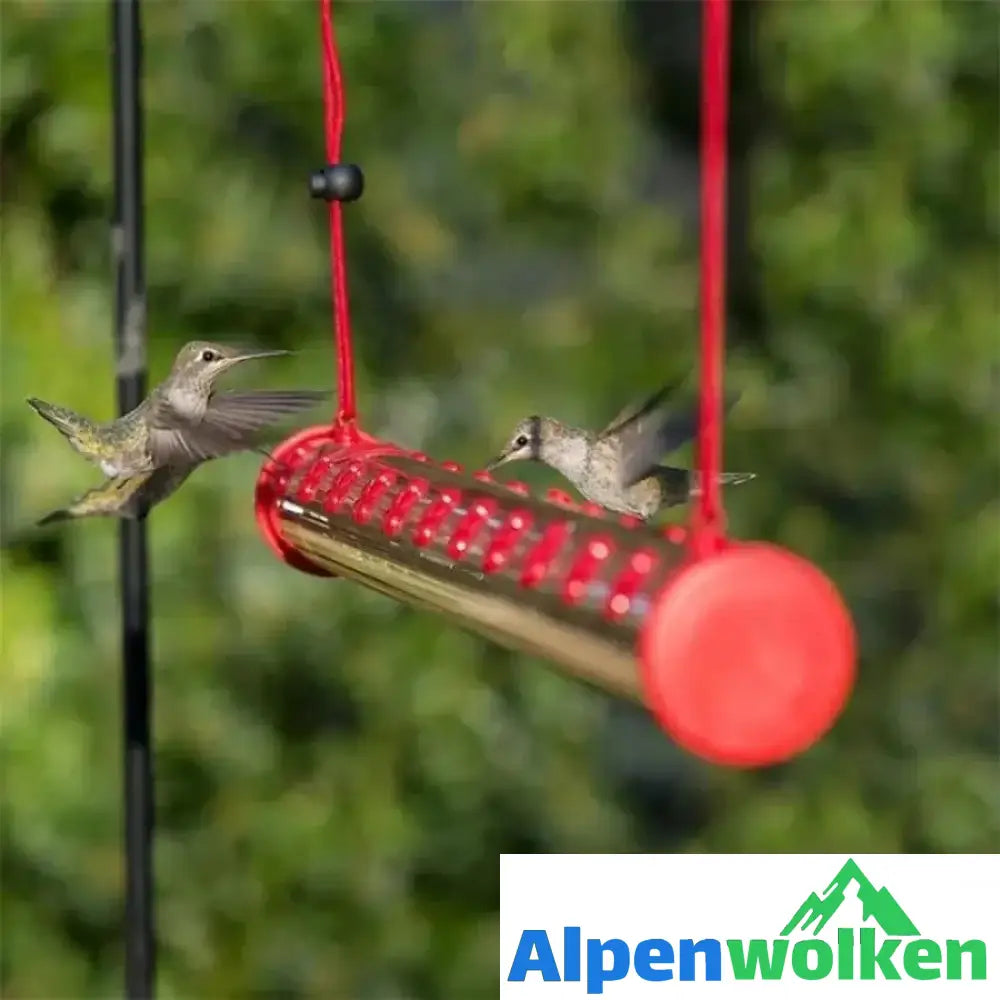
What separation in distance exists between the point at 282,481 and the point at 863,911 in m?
0.85

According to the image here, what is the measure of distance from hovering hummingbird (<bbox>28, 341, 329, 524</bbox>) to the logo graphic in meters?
0.73

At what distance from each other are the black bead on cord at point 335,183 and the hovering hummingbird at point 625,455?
0.13 metres

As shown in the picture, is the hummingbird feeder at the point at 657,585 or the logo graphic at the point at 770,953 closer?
the hummingbird feeder at the point at 657,585

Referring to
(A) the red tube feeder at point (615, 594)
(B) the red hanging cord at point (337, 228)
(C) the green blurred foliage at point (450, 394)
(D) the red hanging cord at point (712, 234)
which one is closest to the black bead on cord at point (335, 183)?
(B) the red hanging cord at point (337, 228)

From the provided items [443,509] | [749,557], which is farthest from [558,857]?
[749,557]

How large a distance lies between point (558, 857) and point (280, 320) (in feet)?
1.89

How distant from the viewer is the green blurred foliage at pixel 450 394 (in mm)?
1420

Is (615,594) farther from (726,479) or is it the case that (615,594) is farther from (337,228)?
(337,228)

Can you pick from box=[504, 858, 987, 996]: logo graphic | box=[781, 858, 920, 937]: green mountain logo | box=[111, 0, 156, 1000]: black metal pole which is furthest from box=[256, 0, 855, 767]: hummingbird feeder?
box=[781, 858, 920, 937]: green mountain logo

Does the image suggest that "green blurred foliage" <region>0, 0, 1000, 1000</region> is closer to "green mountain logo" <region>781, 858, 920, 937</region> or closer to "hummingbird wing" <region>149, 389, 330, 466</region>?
"green mountain logo" <region>781, 858, 920, 937</region>

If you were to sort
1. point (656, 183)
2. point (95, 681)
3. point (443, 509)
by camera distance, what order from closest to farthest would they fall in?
point (443, 509)
point (95, 681)
point (656, 183)

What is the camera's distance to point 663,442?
649mm

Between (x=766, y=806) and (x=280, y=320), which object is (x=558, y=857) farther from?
(x=280, y=320)

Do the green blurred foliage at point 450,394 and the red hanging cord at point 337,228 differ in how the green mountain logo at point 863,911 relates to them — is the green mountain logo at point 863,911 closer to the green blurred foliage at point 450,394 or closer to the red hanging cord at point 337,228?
the green blurred foliage at point 450,394
